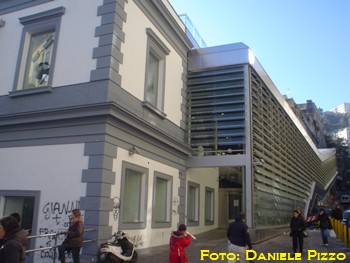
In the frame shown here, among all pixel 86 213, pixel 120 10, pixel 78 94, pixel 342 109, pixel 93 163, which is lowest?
pixel 86 213

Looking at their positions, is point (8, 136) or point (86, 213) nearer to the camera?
point (86, 213)

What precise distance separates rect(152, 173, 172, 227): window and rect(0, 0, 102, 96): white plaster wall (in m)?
4.76

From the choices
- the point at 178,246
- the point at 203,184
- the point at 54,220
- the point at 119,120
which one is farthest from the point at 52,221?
the point at 203,184

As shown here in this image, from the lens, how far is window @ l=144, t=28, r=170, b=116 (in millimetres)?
14172

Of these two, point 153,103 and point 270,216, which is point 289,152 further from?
point 153,103

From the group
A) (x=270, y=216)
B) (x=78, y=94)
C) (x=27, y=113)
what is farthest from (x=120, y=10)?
(x=270, y=216)

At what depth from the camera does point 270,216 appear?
1905cm

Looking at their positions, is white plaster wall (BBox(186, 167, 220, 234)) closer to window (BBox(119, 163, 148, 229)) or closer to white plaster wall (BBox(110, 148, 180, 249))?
white plaster wall (BBox(110, 148, 180, 249))

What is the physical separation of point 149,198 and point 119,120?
333 cm

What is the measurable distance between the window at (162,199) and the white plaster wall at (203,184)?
91.0 inches

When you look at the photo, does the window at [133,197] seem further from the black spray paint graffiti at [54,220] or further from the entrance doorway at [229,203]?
the entrance doorway at [229,203]

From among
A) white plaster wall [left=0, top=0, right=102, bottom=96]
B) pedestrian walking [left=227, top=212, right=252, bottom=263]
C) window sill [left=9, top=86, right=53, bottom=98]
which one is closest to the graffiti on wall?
window sill [left=9, top=86, right=53, bottom=98]

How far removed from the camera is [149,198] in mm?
13344

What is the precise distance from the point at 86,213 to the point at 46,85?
14.9 ft
